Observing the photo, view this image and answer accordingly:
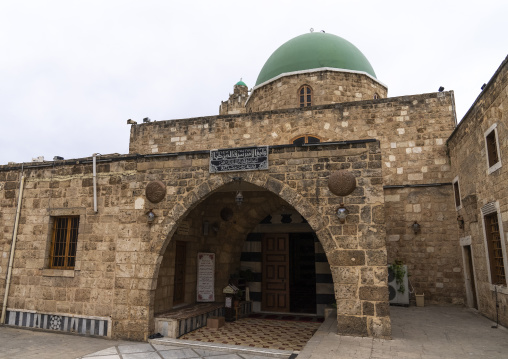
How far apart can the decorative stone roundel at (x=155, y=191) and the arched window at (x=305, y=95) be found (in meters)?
6.99

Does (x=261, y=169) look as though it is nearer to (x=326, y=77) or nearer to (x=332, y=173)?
(x=332, y=173)

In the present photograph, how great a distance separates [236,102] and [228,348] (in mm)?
17352

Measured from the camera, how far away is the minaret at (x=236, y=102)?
67.8ft

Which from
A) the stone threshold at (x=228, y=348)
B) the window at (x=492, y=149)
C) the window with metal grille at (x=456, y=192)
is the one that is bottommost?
the stone threshold at (x=228, y=348)

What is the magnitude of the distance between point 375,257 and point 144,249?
3749mm

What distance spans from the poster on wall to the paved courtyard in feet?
7.15

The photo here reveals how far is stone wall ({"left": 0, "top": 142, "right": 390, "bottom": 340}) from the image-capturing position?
5.21 metres

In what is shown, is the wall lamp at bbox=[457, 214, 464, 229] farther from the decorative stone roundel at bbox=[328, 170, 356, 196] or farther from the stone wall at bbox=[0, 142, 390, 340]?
the decorative stone roundel at bbox=[328, 170, 356, 196]

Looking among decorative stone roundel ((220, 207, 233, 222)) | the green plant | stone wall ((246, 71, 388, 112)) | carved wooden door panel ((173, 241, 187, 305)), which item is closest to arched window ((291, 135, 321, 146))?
stone wall ((246, 71, 388, 112))

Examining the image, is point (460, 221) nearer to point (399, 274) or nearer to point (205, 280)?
point (399, 274)

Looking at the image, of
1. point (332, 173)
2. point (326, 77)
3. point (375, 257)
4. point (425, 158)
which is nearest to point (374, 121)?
point (425, 158)

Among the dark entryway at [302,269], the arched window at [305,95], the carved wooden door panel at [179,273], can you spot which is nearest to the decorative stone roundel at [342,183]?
the carved wooden door panel at [179,273]

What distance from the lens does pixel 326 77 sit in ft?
38.6

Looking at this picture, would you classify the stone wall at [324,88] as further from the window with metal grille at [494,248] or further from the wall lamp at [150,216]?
the wall lamp at [150,216]
